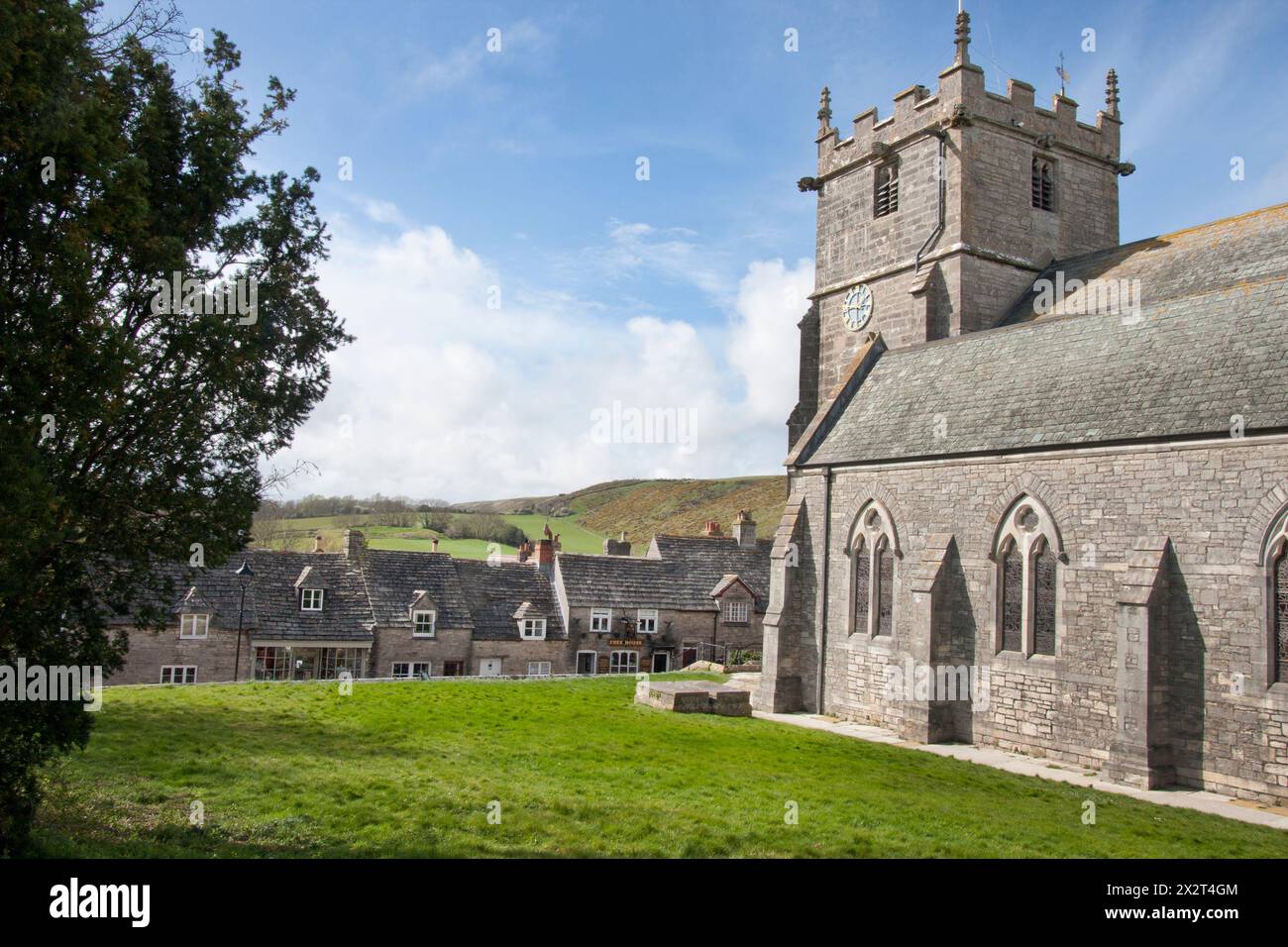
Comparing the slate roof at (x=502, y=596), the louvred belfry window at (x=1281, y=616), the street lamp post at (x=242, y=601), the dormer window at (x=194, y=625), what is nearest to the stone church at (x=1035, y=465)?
the louvred belfry window at (x=1281, y=616)

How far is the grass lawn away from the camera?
10766mm

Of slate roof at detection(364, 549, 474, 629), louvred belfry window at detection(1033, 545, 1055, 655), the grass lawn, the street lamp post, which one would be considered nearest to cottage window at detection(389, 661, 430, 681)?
slate roof at detection(364, 549, 474, 629)

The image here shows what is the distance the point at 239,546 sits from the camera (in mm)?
10906

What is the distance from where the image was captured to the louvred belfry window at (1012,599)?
19.3 metres

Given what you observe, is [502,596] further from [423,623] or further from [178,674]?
[178,674]

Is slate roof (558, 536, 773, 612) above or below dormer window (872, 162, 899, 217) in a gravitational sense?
below

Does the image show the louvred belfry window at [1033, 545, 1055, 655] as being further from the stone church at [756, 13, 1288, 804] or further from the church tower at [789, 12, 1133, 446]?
the church tower at [789, 12, 1133, 446]

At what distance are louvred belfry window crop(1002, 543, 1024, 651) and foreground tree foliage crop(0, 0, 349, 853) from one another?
14988mm

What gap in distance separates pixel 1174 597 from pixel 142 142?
1803cm

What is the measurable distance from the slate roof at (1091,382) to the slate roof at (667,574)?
61.6 ft

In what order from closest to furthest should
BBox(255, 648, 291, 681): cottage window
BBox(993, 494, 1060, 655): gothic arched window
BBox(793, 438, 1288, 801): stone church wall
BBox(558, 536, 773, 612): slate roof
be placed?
BBox(793, 438, 1288, 801): stone church wall < BBox(993, 494, 1060, 655): gothic arched window < BBox(255, 648, 291, 681): cottage window < BBox(558, 536, 773, 612): slate roof

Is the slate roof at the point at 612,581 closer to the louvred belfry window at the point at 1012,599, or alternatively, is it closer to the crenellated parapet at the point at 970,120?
the crenellated parapet at the point at 970,120

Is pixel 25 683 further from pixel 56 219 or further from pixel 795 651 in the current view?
pixel 795 651
